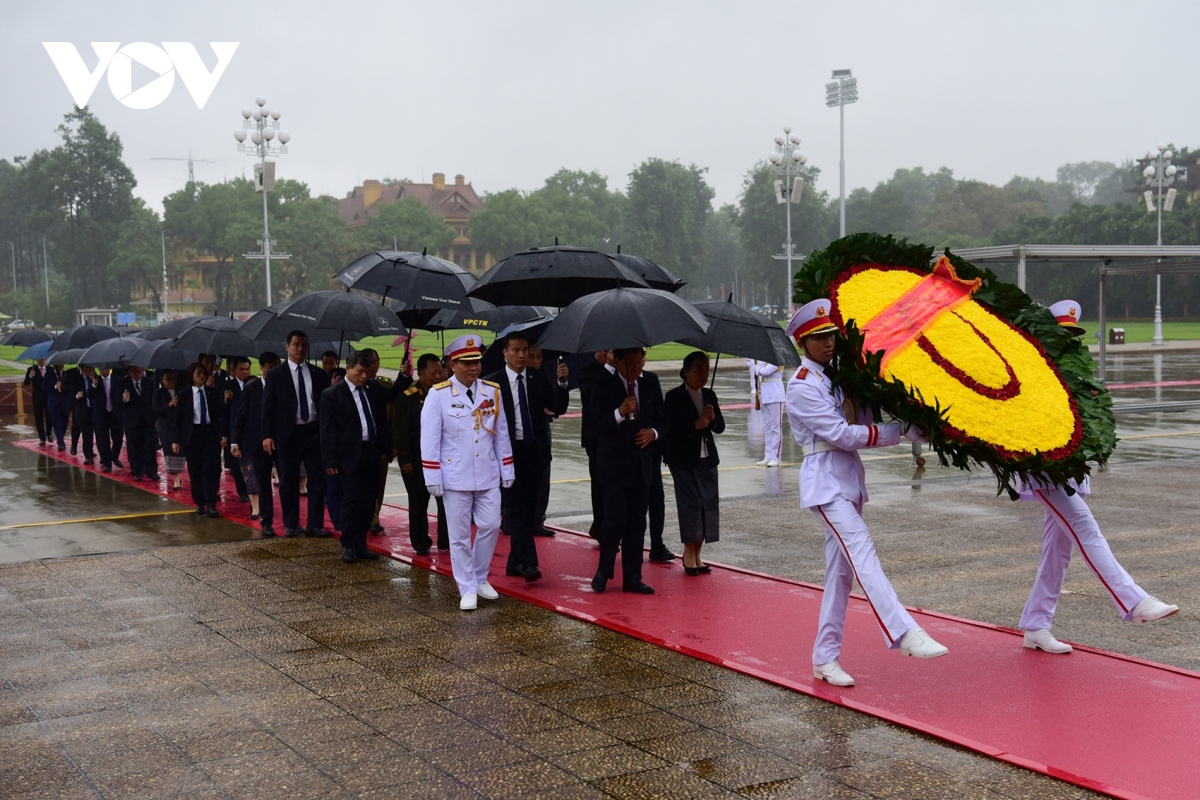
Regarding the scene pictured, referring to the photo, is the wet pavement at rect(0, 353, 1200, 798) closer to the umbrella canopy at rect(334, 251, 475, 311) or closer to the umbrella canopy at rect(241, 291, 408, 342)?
the umbrella canopy at rect(241, 291, 408, 342)

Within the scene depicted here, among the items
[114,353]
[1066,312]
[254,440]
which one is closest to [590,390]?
[1066,312]

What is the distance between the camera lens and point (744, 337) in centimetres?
826

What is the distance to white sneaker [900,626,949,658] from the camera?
555 cm

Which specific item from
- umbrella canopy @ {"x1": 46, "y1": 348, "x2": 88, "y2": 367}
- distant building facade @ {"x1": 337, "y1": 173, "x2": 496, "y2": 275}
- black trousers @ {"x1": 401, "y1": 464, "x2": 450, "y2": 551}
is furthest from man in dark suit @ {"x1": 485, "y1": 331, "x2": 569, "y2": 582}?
distant building facade @ {"x1": 337, "y1": 173, "x2": 496, "y2": 275}

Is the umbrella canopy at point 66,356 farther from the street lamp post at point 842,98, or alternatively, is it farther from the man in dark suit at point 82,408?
the street lamp post at point 842,98

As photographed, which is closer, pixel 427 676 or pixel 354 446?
pixel 427 676

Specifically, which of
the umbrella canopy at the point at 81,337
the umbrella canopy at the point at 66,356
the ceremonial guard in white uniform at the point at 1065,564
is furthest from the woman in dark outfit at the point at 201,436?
the ceremonial guard in white uniform at the point at 1065,564

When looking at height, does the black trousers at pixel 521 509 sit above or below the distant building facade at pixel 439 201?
below

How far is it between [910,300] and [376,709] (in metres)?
3.43

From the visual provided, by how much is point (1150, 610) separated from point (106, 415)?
47.6 ft

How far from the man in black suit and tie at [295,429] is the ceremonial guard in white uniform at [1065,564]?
21.3ft

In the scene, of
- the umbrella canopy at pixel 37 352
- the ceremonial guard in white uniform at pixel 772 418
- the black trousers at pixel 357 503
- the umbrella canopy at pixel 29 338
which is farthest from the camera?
the umbrella canopy at pixel 29 338

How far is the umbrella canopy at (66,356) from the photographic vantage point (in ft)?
61.6

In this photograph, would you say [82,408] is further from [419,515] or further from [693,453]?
[693,453]
